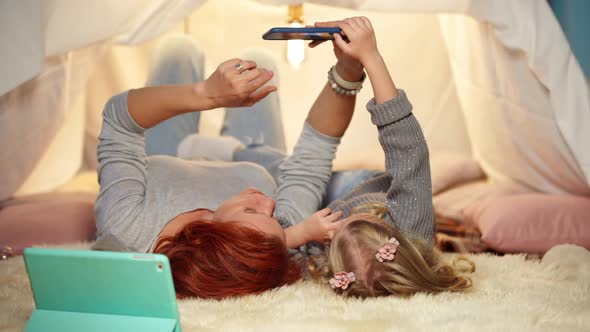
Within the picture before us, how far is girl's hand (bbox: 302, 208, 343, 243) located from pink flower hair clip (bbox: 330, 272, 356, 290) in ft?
0.49

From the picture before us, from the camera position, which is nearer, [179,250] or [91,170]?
[179,250]

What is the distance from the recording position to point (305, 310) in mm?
1205

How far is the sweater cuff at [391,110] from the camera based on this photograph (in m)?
1.33

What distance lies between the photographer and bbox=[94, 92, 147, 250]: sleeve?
4.92 ft

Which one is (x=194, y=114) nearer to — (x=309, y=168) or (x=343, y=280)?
(x=309, y=168)

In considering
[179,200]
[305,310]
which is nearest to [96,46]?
[179,200]

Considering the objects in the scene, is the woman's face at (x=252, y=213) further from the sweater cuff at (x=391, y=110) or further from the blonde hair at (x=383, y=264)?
the sweater cuff at (x=391, y=110)

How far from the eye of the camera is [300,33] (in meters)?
1.28

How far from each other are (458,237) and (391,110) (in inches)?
26.9

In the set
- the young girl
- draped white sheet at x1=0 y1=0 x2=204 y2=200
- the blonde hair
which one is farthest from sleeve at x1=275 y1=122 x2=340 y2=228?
draped white sheet at x1=0 y1=0 x2=204 y2=200

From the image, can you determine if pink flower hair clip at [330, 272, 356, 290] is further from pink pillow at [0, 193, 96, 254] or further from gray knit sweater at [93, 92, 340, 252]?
pink pillow at [0, 193, 96, 254]

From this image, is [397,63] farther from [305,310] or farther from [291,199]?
[305,310]

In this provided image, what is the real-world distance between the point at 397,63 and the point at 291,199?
3.54 feet

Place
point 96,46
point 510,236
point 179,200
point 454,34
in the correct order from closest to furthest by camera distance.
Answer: point 179,200 < point 510,236 < point 96,46 < point 454,34
